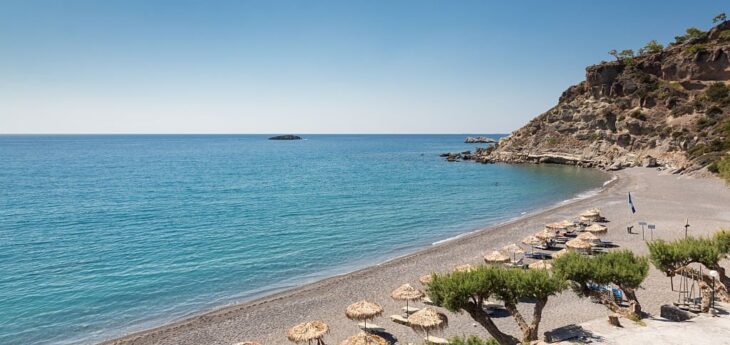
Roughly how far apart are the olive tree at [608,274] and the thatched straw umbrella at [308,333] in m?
10.1

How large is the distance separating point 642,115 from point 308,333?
3786 inches

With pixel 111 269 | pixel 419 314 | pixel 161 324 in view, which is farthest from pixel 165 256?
pixel 419 314

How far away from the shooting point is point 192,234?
38.1 meters

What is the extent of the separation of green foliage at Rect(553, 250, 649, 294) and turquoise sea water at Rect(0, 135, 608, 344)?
15708 mm

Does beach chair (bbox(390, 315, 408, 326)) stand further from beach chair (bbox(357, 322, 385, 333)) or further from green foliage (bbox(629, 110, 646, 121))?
green foliage (bbox(629, 110, 646, 121))

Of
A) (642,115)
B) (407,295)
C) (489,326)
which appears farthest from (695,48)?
(489,326)

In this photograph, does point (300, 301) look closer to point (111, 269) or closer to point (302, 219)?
point (111, 269)

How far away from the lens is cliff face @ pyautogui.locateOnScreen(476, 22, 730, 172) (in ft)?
261

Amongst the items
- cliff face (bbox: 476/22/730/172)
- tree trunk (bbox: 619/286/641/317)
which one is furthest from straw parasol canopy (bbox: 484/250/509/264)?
cliff face (bbox: 476/22/730/172)

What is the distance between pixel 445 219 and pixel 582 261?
27.1 metres

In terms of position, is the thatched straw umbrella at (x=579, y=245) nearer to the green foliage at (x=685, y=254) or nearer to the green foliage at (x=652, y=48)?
the green foliage at (x=685, y=254)

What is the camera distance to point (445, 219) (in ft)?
146

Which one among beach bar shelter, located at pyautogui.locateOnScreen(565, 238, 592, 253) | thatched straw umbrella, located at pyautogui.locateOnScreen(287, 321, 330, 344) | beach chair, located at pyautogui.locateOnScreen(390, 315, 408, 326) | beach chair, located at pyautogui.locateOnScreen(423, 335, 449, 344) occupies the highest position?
beach bar shelter, located at pyautogui.locateOnScreen(565, 238, 592, 253)

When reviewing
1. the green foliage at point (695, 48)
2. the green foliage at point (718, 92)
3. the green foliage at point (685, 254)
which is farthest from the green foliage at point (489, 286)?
the green foliage at point (695, 48)
